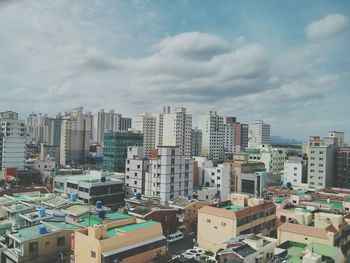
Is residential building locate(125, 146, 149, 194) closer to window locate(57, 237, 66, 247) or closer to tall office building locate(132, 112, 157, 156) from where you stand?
window locate(57, 237, 66, 247)

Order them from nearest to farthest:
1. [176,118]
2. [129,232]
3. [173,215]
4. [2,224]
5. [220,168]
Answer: [129,232]
[2,224]
[173,215]
[220,168]
[176,118]

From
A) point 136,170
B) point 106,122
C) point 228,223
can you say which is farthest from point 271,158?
point 106,122

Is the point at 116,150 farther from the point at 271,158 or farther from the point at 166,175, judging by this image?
the point at 271,158

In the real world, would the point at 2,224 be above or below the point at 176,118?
below

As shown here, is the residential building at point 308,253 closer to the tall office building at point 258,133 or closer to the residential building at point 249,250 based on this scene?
the residential building at point 249,250

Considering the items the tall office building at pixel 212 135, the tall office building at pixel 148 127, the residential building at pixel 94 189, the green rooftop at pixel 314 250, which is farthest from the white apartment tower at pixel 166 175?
the tall office building at pixel 148 127

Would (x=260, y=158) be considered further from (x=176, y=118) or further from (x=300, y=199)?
(x=300, y=199)

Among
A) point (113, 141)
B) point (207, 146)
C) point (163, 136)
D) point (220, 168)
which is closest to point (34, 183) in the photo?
point (113, 141)
